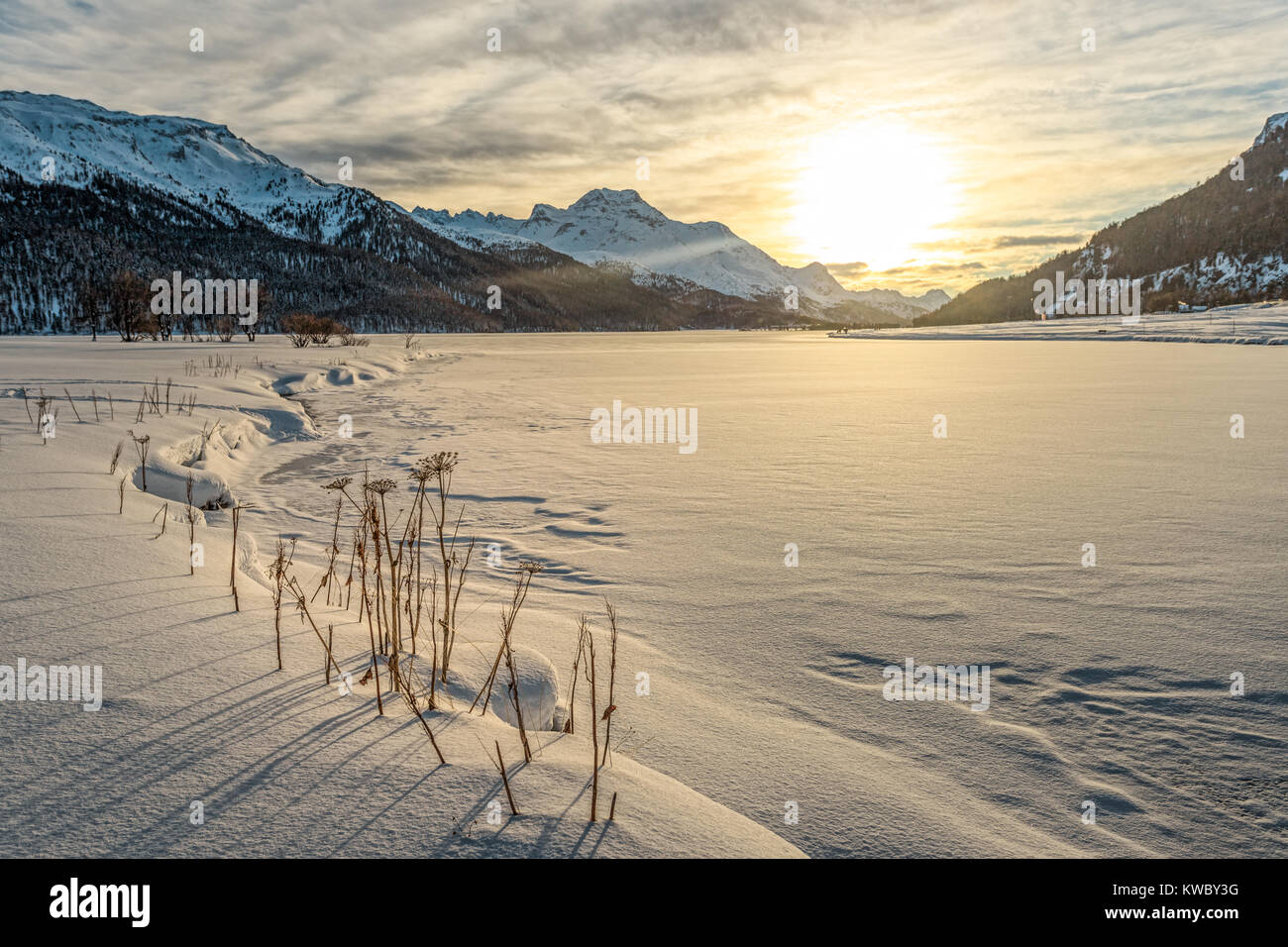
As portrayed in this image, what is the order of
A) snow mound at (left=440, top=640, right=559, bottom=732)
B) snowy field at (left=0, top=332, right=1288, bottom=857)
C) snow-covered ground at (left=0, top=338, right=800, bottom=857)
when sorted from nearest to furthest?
1. snow-covered ground at (left=0, top=338, right=800, bottom=857)
2. snowy field at (left=0, top=332, right=1288, bottom=857)
3. snow mound at (left=440, top=640, right=559, bottom=732)

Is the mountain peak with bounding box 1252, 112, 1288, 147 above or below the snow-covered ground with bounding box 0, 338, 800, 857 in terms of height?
above

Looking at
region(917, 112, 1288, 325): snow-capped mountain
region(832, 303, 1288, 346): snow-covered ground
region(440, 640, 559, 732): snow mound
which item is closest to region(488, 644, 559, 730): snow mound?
region(440, 640, 559, 732): snow mound

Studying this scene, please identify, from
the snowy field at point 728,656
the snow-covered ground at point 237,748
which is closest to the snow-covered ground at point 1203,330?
the snowy field at point 728,656

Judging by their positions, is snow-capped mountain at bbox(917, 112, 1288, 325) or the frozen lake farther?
snow-capped mountain at bbox(917, 112, 1288, 325)

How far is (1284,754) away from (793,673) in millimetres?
1921

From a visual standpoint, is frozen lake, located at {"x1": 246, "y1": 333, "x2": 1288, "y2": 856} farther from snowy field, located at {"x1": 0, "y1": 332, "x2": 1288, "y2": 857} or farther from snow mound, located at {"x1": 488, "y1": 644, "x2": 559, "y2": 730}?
snow mound, located at {"x1": 488, "y1": 644, "x2": 559, "y2": 730}

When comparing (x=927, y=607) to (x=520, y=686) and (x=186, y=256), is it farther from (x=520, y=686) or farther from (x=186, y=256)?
(x=186, y=256)

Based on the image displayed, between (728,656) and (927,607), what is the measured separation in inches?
54.3

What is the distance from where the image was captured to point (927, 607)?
4145mm

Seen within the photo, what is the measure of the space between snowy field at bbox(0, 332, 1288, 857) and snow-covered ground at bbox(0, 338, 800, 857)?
1 cm

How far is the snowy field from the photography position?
194 cm

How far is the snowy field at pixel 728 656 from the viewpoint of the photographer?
1942 millimetres

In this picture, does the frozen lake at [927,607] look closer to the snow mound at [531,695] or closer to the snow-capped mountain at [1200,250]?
the snow mound at [531,695]
